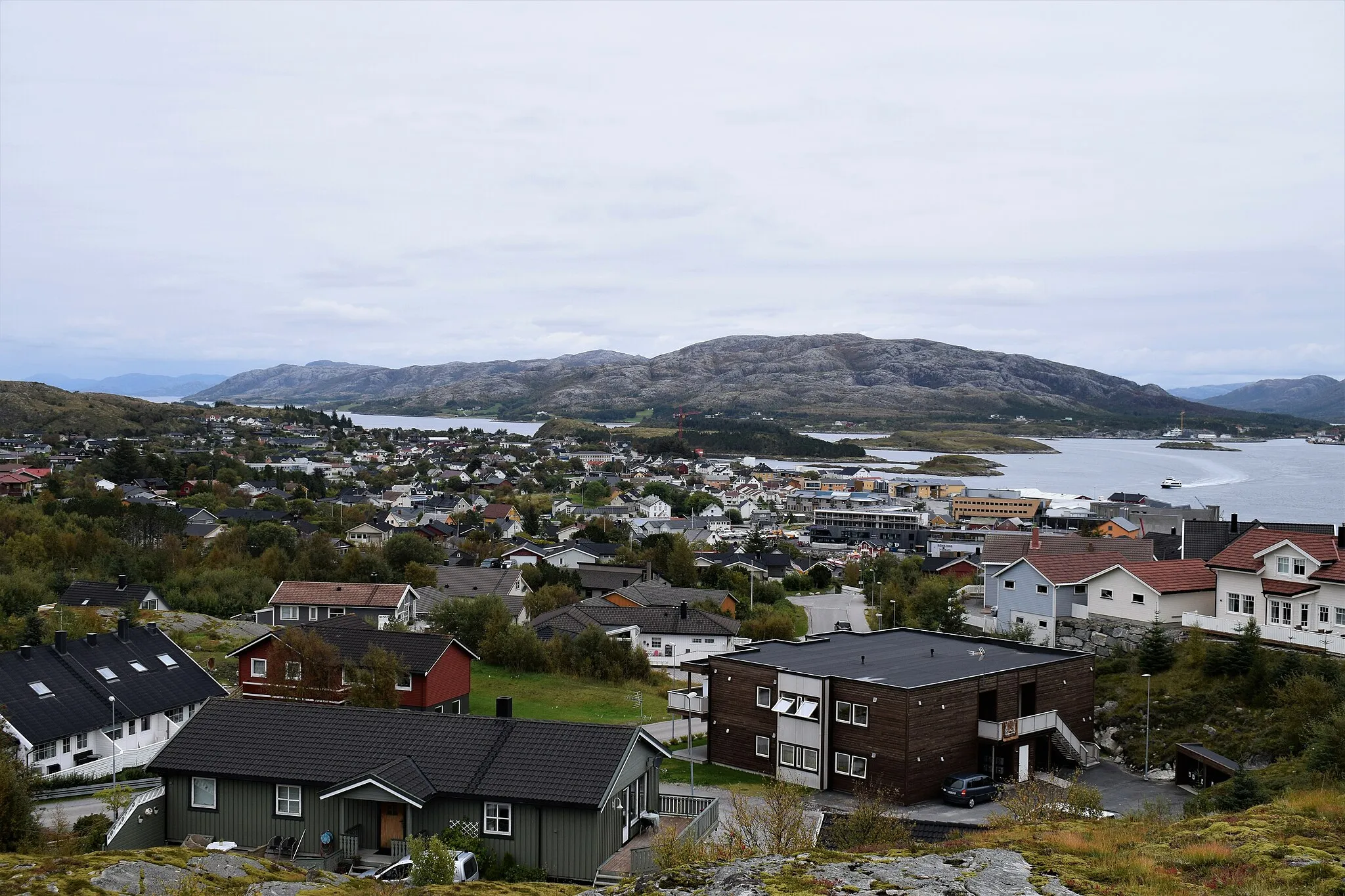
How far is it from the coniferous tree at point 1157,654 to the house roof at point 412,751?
12697mm

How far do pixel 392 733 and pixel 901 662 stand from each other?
32.0 ft

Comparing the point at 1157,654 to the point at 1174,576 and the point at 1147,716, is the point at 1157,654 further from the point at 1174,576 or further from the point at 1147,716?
the point at 1174,576

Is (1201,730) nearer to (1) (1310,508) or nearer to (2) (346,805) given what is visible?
(2) (346,805)

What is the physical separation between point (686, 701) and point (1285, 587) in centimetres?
1174

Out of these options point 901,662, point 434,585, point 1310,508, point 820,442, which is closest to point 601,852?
point 901,662

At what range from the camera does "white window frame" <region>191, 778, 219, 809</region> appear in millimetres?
12609

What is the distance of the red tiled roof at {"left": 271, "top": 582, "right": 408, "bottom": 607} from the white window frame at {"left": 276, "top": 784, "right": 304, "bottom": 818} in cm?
1895

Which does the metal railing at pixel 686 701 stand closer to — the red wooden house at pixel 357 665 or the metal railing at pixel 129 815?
the red wooden house at pixel 357 665

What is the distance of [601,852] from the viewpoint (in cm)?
1172

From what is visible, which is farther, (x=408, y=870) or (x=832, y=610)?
(x=832, y=610)

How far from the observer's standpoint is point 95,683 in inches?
778

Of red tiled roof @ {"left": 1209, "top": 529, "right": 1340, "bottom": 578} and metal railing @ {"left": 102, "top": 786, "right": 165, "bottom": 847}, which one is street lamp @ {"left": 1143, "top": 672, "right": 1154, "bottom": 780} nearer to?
red tiled roof @ {"left": 1209, "top": 529, "right": 1340, "bottom": 578}

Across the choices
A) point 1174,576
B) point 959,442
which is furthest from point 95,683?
point 959,442

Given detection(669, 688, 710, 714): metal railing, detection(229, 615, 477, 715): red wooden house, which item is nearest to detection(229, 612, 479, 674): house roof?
detection(229, 615, 477, 715): red wooden house
